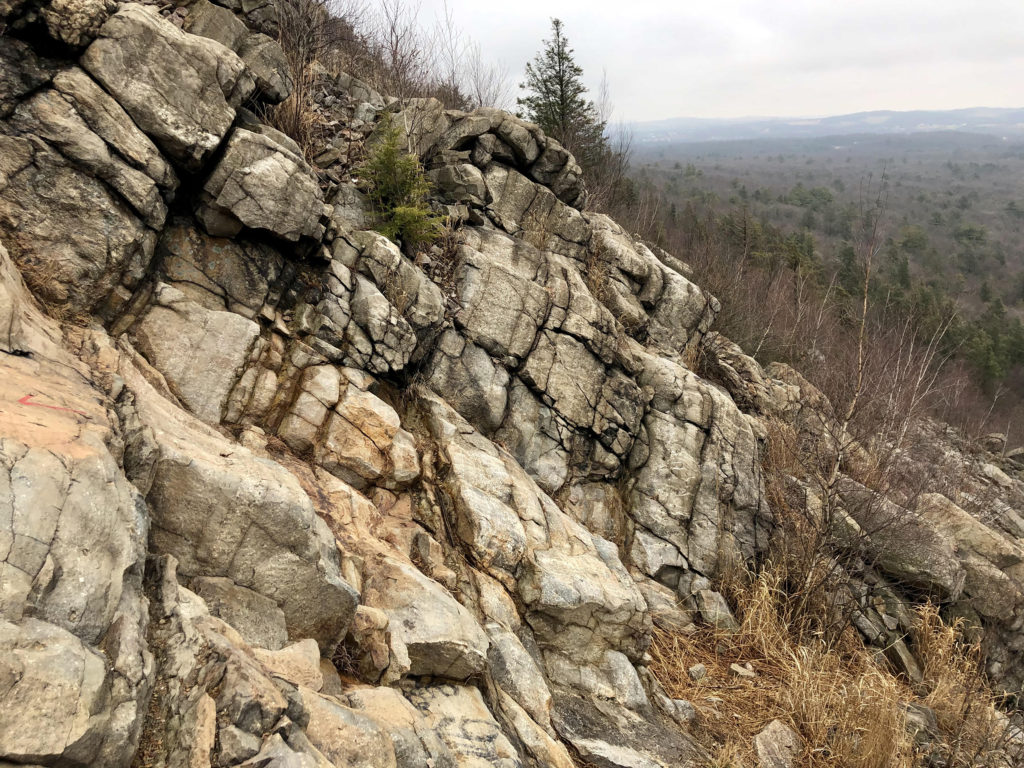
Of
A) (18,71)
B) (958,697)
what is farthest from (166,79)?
(958,697)

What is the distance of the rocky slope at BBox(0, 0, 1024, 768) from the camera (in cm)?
291

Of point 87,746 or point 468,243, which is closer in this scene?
point 87,746

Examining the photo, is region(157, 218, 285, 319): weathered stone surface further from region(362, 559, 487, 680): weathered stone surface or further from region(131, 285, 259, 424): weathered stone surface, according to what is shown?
region(362, 559, 487, 680): weathered stone surface

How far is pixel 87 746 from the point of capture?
233cm

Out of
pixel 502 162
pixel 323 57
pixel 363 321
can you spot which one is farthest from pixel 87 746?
pixel 323 57

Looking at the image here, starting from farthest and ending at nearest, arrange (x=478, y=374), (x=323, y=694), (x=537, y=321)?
1. (x=537, y=321)
2. (x=478, y=374)
3. (x=323, y=694)

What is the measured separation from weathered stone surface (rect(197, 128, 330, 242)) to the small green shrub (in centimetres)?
166

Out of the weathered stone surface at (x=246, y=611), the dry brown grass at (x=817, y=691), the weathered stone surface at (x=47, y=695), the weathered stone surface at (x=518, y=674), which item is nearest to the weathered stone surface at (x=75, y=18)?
the weathered stone surface at (x=246, y=611)

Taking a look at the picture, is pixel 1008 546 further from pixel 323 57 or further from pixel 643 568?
pixel 323 57

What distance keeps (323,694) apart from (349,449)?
2.79 metres

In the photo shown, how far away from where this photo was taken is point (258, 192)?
6.03 meters

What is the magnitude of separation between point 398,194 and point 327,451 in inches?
162

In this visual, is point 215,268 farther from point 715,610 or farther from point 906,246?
point 906,246

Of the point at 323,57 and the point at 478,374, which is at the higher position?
the point at 323,57
